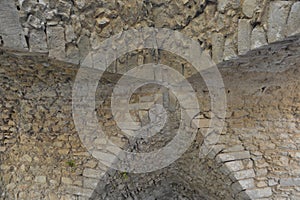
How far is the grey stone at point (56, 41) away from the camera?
1.42m

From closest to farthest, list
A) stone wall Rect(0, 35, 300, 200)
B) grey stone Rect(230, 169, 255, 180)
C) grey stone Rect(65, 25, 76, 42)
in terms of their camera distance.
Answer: grey stone Rect(65, 25, 76, 42), stone wall Rect(0, 35, 300, 200), grey stone Rect(230, 169, 255, 180)

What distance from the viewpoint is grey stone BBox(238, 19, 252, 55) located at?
54.4 inches

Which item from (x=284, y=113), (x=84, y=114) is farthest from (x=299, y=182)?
(x=84, y=114)

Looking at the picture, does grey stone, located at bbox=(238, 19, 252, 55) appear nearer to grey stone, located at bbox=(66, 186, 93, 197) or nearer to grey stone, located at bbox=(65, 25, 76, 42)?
grey stone, located at bbox=(65, 25, 76, 42)

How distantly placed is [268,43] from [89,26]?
3.14 feet

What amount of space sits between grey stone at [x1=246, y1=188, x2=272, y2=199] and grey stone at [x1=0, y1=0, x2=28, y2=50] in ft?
6.01

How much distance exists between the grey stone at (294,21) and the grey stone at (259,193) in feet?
4.12

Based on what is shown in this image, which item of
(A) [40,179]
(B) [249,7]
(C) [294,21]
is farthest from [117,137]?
(C) [294,21]

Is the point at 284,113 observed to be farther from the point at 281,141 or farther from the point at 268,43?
the point at 268,43

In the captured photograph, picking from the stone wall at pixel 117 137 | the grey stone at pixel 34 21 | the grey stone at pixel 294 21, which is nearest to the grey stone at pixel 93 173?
the stone wall at pixel 117 137

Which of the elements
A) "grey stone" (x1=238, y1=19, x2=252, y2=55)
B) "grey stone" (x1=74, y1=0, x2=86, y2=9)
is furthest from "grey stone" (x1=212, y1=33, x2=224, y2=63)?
"grey stone" (x1=74, y1=0, x2=86, y2=9)

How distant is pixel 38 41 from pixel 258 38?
115 cm

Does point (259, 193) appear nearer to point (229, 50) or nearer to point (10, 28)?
point (229, 50)

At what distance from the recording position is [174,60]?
1687 mm
